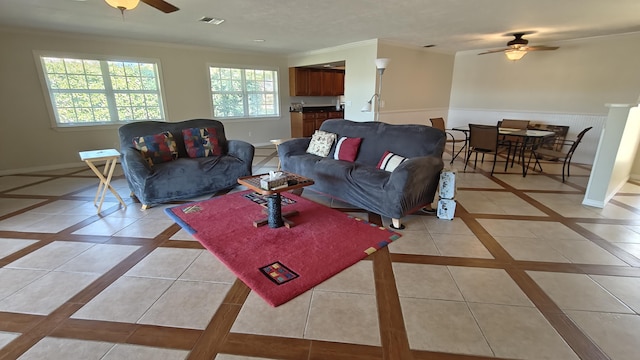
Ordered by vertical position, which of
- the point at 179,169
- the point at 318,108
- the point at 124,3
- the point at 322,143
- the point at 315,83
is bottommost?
the point at 179,169

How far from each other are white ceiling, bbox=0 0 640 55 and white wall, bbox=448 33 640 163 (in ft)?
1.20

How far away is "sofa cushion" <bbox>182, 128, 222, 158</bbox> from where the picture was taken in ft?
12.8

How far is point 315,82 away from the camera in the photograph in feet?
26.1

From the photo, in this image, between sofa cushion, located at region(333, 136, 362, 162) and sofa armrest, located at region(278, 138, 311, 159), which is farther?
sofa armrest, located at region(278, 138, 311, 159)

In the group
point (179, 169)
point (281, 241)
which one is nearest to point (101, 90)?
point (179, 169)

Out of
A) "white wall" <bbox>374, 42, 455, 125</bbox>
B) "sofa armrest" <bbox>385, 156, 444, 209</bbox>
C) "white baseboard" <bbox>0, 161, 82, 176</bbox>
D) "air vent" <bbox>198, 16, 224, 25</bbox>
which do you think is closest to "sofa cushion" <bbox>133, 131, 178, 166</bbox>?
"air vent" <bbox>198, 16, 224, 25</bbox>

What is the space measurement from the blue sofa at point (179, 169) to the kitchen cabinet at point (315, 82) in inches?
153

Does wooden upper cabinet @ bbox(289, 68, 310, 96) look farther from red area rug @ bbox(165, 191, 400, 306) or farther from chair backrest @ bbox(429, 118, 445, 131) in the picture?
red area rug @ bbox(165, 191, 400, 306)

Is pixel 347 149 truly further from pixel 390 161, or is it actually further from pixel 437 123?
pixel 437 123

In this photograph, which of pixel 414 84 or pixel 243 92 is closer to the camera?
pixel 414 84

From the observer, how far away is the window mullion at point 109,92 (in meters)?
5.40

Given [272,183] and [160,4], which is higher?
[160,4]

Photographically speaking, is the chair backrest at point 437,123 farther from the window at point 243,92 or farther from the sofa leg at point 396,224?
the window at point 243,92

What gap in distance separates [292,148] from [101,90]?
4.13 metres
